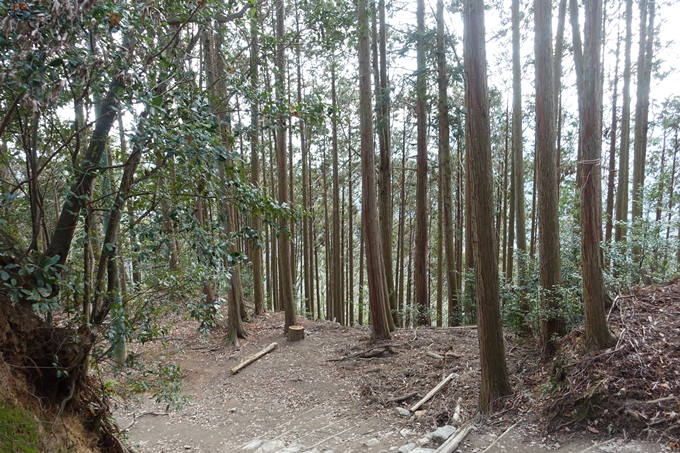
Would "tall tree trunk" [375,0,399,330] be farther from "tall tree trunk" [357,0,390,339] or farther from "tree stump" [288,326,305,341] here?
"tree stump" [288,326,305,341]

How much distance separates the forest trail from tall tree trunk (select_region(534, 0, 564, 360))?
2.79 ft

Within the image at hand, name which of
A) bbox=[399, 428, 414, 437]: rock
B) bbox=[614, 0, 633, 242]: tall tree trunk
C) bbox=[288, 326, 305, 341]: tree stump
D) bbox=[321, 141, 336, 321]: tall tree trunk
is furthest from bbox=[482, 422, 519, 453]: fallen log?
bbox=[321, 141, 336, 321]: tall tree trunk

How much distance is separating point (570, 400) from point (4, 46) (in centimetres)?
491

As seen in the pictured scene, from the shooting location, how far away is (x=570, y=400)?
365 centimetres

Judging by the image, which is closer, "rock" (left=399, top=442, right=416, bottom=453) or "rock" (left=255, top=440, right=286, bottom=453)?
"rock" (left=399, top=442, right=416, bottom=453)

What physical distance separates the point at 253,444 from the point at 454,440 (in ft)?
8.62

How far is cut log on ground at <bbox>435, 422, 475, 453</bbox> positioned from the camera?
142 inches

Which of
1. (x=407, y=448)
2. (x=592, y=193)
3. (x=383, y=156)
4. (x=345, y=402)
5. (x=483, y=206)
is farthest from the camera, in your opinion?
(x=383, y=156)

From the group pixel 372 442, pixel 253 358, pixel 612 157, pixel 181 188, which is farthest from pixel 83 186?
pixel 612 157

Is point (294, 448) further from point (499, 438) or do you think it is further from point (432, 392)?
point (499, 438)

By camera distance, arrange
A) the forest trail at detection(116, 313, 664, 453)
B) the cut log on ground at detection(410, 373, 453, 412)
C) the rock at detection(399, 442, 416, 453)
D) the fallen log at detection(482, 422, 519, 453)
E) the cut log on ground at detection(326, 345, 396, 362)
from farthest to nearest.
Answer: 1. the cut log on ground at detection(326, 345, 396, 362)
2. the cut log on ground at detection(410, 373, 453, 412)
3. the forest trail at detection(116, 313, 664, 453)
4. the rock at detection(399, 442, 416, 453)
5. the fallen log at detection(482, 422, 519, 453)

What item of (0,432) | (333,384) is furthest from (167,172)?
(333,384)

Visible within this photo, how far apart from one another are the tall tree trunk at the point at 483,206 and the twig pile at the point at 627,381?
65 cm

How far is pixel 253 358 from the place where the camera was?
803cm
